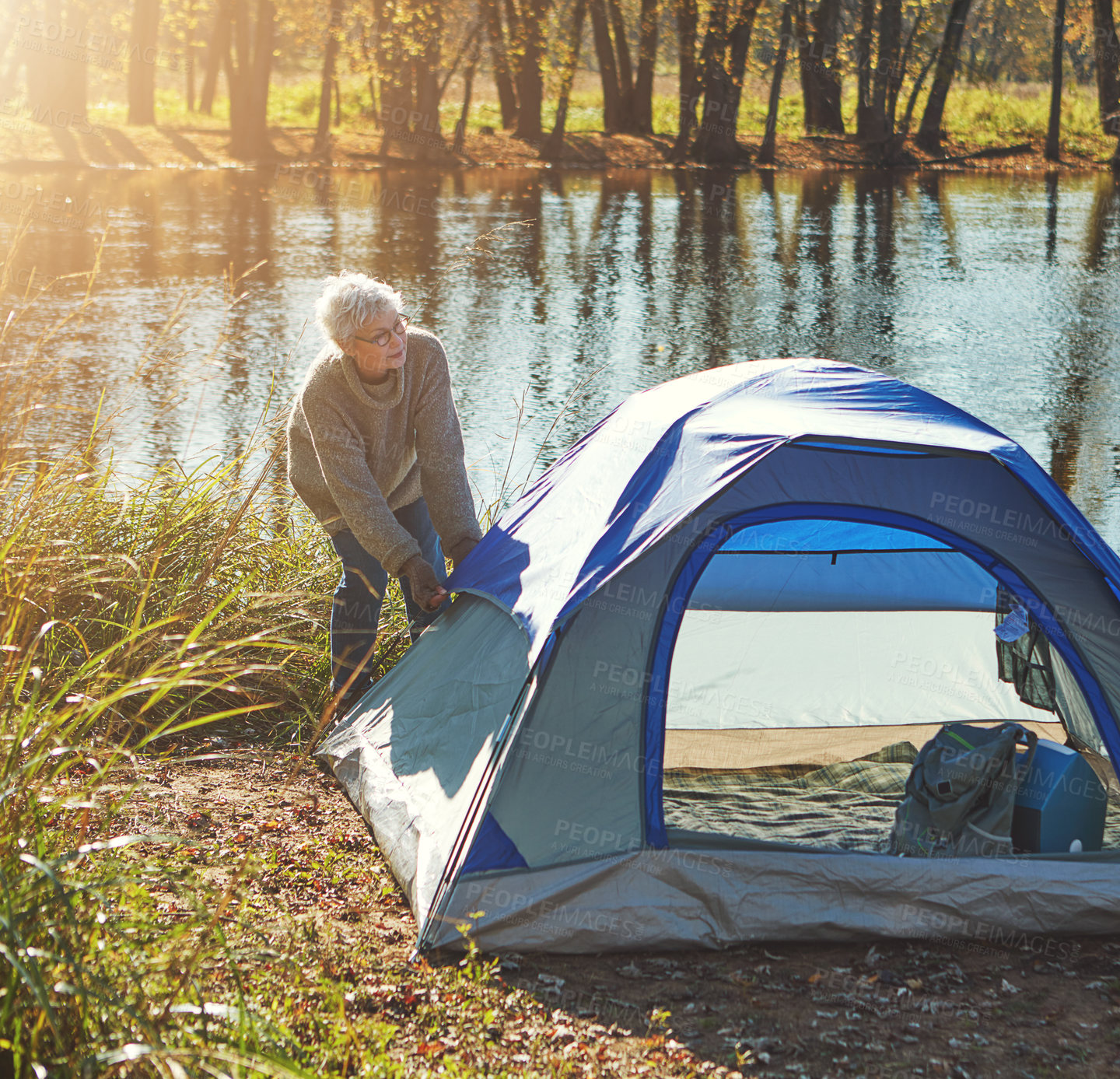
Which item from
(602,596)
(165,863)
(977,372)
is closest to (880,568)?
(602,596)

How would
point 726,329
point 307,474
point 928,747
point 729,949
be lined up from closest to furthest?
point 729,949, point 928,747, point 307,474, point 726,329

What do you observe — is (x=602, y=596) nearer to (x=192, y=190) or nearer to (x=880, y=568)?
(x=880, y=568)

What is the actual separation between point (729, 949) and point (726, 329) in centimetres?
943

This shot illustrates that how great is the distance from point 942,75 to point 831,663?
2894 centimetres

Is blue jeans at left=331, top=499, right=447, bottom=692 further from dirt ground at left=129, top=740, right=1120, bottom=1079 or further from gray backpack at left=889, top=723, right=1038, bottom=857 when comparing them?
gray backpack at left=889, top=723, right=1038, bottom=857

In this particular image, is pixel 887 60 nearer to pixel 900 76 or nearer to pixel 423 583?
pixel 900 76

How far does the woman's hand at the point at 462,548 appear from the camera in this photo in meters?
4.13

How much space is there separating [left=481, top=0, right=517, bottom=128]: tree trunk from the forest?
0.18 feet

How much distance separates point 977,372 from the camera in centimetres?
1041

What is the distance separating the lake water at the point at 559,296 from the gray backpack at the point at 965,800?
6.78ft

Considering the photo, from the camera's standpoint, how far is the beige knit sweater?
3.79 meters

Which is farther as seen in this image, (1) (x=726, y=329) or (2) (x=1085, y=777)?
(1) (x=726, y=329)

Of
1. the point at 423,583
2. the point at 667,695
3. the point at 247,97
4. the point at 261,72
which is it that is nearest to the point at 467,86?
the point at 261,72

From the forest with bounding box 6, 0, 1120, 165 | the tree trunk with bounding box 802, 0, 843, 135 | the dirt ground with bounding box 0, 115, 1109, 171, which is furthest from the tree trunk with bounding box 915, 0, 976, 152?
the tree trunk with bounding box 802, 0, 843, 135
